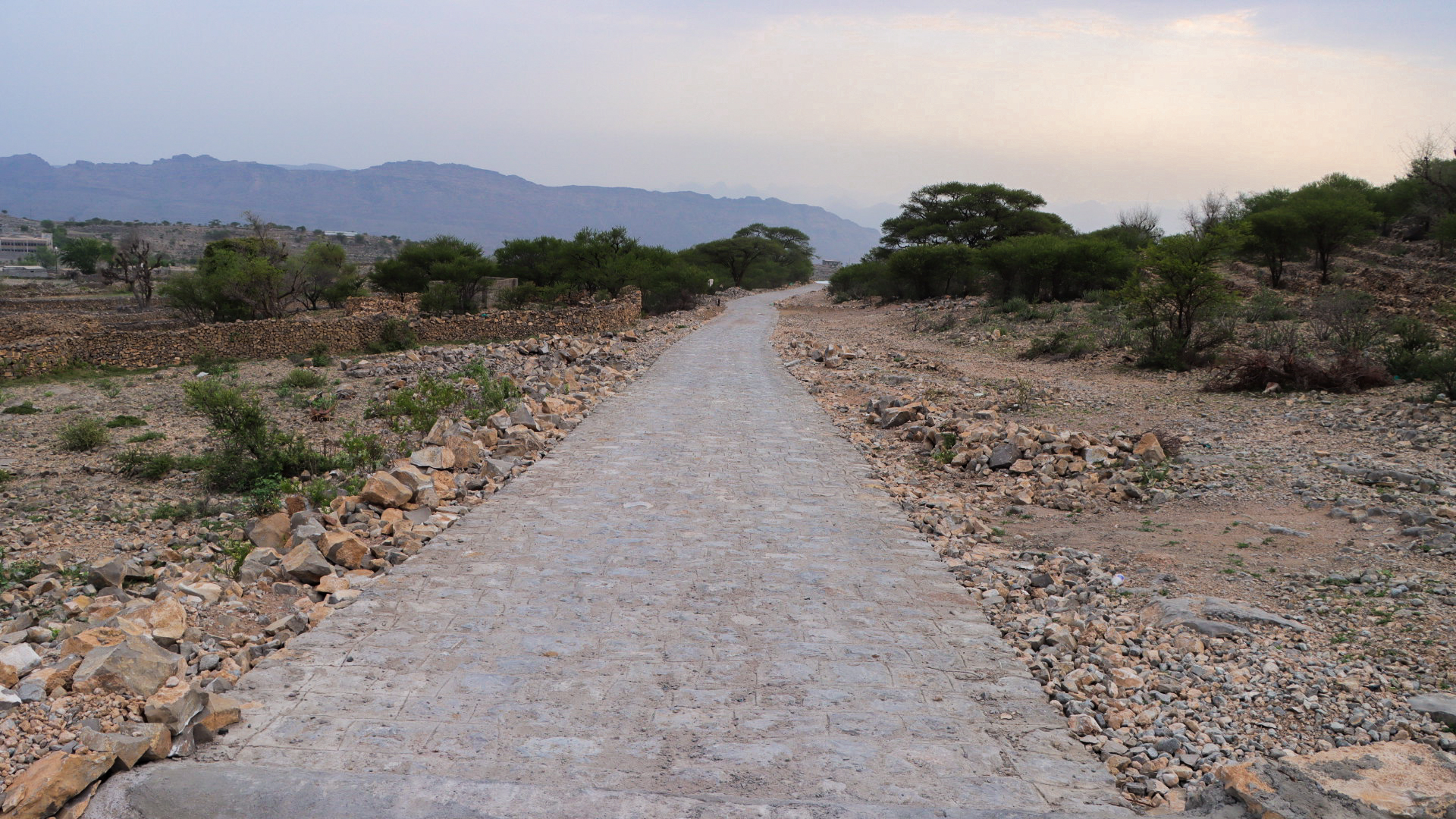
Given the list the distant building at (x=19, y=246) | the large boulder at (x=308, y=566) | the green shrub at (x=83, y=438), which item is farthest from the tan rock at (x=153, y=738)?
the distant building at (x=19, y=246)

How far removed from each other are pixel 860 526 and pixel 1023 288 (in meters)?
26.8

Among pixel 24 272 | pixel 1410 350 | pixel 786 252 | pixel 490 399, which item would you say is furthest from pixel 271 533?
pixel 24 272

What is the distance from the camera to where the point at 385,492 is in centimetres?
689

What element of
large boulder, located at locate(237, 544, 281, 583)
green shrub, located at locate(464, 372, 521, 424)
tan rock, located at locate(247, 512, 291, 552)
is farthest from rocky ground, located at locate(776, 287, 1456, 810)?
tan rock, located at locate(247, 512, 291, 552)

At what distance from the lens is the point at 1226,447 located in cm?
857

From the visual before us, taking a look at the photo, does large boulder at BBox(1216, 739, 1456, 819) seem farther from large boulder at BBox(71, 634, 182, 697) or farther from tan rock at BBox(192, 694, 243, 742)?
large boulder at BBox(71, 634, 182, 697)

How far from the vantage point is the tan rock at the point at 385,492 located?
6871 mm

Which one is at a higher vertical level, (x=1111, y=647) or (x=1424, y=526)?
(x=1424, y=526)

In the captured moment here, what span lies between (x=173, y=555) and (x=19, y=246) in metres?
104

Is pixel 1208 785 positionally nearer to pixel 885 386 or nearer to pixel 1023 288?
pixel 885 386

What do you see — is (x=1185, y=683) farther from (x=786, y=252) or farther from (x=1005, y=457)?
(x=786, y=252)

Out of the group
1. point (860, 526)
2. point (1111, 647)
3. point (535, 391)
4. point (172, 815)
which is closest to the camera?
point (172, 815)

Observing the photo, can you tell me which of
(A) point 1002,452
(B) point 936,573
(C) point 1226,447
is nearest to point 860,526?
(B) point 936,573

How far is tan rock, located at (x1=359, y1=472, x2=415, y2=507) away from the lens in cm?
687
